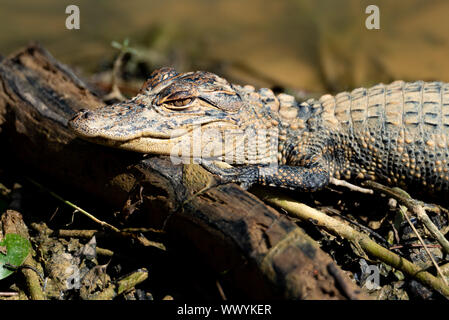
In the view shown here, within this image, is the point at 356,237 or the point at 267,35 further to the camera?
the point at 267,35

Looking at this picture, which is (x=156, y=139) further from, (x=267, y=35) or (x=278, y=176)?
(x=267, y=35)

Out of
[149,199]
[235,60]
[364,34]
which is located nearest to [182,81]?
[149,199]

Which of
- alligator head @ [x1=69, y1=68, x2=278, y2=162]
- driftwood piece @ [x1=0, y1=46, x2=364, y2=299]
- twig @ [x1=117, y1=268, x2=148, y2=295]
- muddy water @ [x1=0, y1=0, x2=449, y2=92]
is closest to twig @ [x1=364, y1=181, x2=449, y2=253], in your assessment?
driftwood piece @ [x1=0, y1=46, x2=364, y2=299]

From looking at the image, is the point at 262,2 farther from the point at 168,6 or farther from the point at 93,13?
the point at 93,13

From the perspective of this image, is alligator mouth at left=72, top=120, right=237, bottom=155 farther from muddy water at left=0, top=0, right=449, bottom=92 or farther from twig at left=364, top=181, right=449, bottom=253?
muddy water at left=0, top=0, right=449, bottom=92

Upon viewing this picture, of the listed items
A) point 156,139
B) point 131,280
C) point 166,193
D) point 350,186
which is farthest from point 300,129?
point 131,280

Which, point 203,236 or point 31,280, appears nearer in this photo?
point 203,236
